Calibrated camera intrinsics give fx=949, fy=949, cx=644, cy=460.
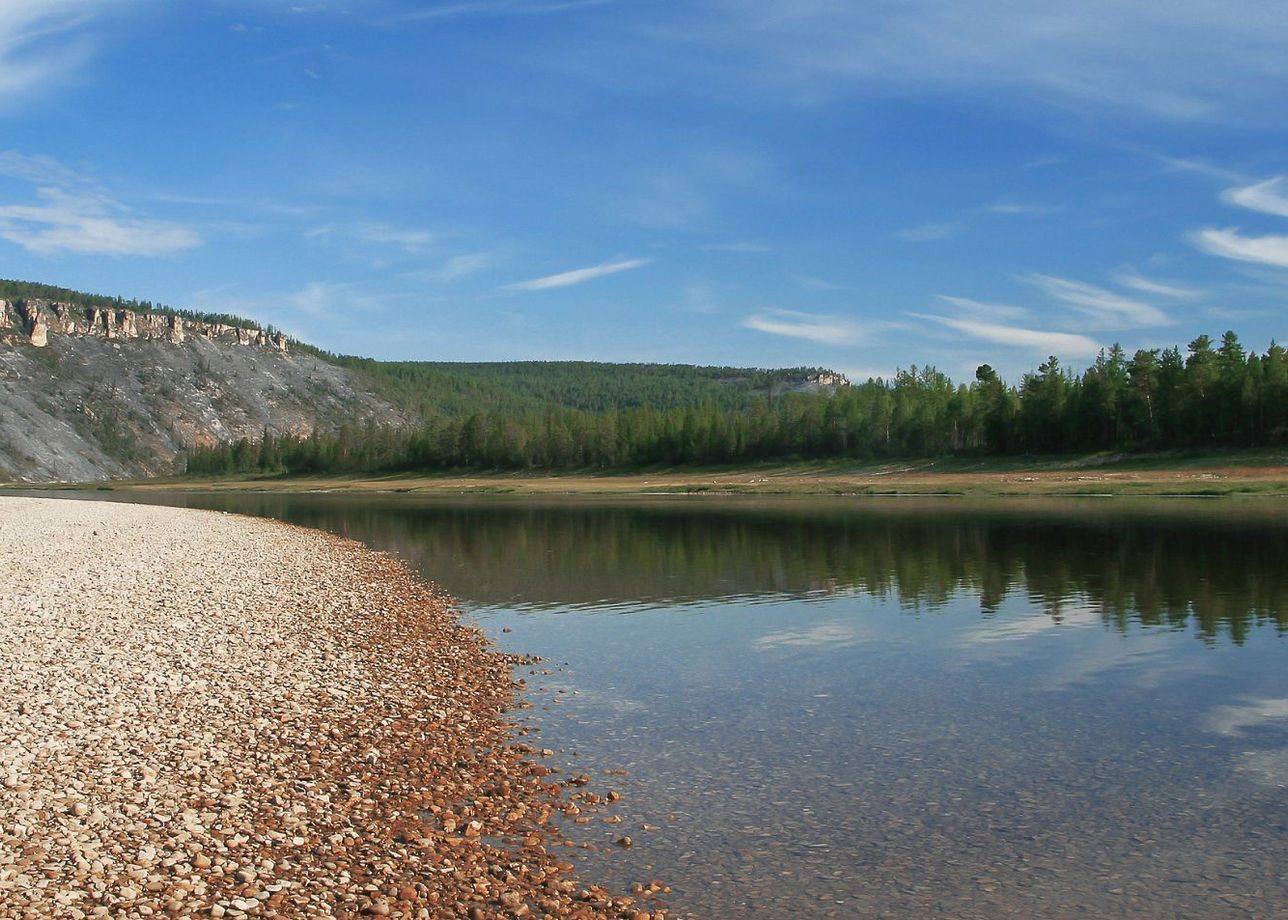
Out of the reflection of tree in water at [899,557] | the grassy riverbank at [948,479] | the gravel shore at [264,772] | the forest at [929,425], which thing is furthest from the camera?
the forest at [929,425]

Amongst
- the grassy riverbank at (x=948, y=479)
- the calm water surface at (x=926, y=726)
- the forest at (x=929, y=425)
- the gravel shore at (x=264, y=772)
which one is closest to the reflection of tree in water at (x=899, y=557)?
the calm water surface at (x=926, y=726)

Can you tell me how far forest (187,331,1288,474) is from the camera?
318 ft

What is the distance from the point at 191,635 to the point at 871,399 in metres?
127

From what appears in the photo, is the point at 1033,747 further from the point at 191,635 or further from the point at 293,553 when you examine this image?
the point at 293,553

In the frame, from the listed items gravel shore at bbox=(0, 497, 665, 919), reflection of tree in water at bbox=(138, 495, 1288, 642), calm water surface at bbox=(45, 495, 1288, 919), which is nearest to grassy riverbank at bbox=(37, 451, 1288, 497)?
reflection of tree in water at bbox=(138, 495, 1288, 642)

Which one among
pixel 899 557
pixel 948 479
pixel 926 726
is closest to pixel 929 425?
pixel 948 479

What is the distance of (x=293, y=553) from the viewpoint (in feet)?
133

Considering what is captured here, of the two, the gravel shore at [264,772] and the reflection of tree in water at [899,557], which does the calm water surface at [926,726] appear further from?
the gravel shore at [264,772]

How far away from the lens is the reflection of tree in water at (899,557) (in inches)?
1086

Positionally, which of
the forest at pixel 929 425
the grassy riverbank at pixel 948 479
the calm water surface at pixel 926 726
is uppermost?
the forest at pixel 929 425

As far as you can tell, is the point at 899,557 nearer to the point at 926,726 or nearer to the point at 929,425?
the point at 926,726

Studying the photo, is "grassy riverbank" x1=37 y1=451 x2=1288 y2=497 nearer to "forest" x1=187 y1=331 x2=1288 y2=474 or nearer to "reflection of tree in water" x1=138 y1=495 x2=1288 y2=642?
"forest" x1=187 y1=331 x2=1288 y2=474

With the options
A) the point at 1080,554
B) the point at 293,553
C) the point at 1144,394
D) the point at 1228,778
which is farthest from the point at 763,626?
the point at 1144,394

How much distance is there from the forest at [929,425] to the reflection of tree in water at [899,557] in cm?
3730
